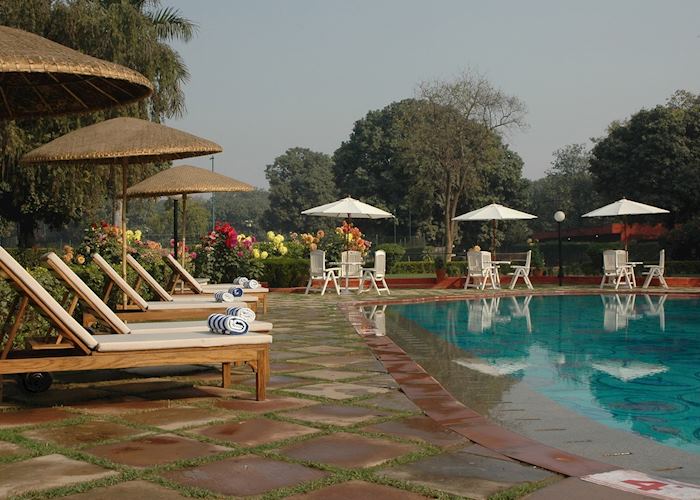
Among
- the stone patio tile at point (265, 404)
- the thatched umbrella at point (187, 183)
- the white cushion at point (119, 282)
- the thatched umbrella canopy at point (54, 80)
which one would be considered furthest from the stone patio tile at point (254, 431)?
the thatched umbrella at point (187, 183)

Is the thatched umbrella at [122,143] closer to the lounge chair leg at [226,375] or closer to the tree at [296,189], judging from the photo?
the lounge chair leg at [226,375]

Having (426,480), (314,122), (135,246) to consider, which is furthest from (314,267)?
(314,122)

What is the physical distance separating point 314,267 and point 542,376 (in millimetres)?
10771

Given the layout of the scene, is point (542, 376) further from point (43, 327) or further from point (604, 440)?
point (43, 327)

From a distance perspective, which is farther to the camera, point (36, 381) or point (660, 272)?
point (660, 272)

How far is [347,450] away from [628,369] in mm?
4797

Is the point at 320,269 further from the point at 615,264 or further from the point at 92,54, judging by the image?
the point at 92,54

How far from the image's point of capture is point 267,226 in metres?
83.0

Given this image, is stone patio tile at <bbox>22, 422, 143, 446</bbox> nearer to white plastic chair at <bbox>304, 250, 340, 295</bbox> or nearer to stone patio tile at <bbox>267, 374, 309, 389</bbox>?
stone patio tile at <bbox>267, 374, 309, 389</bbox>

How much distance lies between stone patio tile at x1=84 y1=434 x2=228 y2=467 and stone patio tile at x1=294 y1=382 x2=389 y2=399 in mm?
1452

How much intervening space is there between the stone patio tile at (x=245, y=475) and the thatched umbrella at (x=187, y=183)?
319 inches

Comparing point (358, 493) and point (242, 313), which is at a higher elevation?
point (242, 313)

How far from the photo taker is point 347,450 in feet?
12.0

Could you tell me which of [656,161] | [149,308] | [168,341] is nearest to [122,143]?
[149,308]
